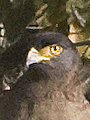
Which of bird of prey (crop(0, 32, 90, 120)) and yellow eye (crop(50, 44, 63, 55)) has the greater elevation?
yellow eye (crop(50, 44, 63, 55))

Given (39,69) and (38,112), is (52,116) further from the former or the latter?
(39,69)

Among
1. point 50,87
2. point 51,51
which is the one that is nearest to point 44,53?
point 51,51

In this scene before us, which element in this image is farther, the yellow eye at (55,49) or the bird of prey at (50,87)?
the yellow eye at (55,49)

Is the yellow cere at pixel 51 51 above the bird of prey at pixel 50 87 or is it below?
above

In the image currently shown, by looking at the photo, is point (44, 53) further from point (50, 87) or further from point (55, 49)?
point (50, 87)

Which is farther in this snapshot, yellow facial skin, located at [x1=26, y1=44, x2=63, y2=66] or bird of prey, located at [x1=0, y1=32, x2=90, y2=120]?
yellow facial skin, located at [x1=26, y1=44, x2=63, y2=66]

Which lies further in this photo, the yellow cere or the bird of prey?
the yellow cere
